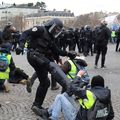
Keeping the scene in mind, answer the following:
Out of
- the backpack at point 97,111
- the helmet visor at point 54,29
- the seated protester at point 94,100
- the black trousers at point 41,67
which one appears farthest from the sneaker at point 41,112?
the backpack at point 97,111

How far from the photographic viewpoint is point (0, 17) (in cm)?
14862

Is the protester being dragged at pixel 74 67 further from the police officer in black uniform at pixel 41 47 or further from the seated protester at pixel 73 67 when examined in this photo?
the police officer in black uniform at pixel 41 47

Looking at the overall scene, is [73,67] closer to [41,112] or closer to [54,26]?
Answer: [54,26]

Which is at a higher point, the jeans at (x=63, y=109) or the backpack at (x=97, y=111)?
the backpack at (x=97, y=111)

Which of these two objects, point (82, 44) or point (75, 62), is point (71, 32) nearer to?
point (82, 44)

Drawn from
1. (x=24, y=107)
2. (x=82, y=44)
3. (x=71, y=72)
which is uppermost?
(x=71, y=72)

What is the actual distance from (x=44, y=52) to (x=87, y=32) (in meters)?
16.7

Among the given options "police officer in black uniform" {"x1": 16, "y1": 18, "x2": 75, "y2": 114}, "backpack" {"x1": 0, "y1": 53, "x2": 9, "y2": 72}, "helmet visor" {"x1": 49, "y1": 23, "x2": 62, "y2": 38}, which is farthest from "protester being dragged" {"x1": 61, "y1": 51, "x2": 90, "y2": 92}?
"backpack" {"x1": 0, "y1": 53, "x2": 9, "y2": 72}

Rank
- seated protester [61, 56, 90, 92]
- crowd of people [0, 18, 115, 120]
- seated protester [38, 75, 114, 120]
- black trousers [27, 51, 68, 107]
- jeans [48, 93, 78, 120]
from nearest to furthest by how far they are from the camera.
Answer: seated protester [38, 75, 114, 120], crowd of people [0, 18, 115, 120], jeans [48, 93, 78, 120], black trousers [27, 51, 68, 107], seated protester [61, 56, 90, 92]

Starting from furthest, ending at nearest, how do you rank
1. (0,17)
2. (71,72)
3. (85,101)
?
(0,17), (71,72), (85,101)

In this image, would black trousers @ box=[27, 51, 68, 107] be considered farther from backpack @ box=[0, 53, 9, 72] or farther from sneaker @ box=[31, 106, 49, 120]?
backpack @ box=[0, 53, 9, 72]

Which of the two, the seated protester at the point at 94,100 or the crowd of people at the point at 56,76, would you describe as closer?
the seated protester at the point at 94,100

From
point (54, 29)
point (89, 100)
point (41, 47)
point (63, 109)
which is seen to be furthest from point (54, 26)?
Answer: point (89, 100)

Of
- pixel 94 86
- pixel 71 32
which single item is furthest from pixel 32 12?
pixel 94 86
